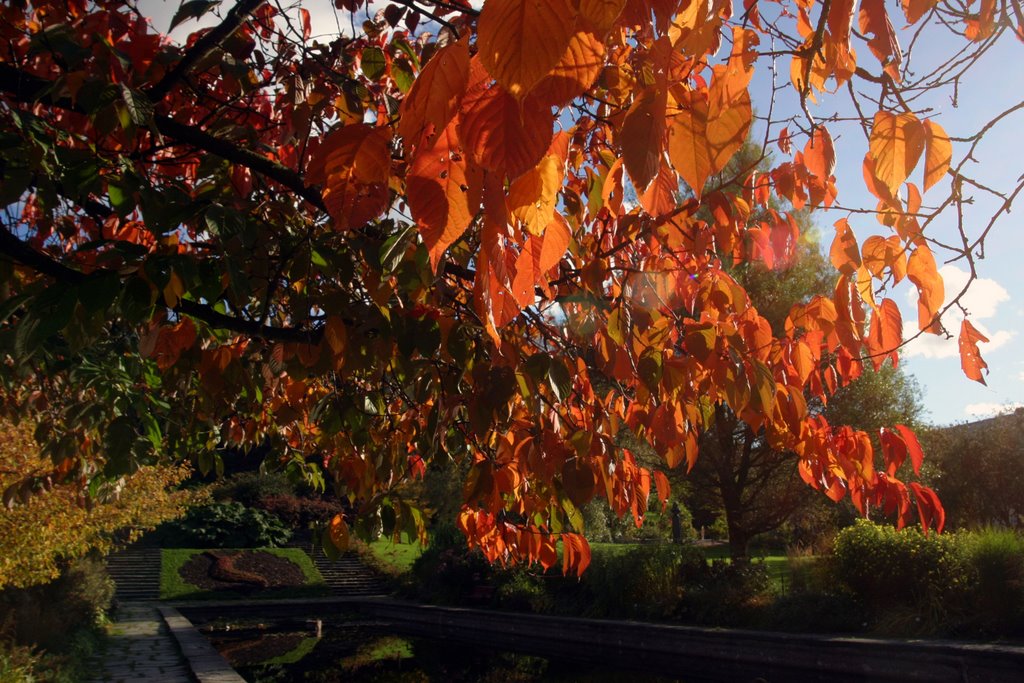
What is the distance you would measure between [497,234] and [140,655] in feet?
39.4

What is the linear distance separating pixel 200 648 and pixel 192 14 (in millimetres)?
10750

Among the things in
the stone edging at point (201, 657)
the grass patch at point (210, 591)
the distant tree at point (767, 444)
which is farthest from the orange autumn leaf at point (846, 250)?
the grass patch at point (210, 591)

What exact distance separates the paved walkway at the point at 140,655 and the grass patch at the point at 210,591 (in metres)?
5.09

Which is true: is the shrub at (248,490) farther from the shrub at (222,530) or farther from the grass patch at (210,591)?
the grass patch at (210,591)

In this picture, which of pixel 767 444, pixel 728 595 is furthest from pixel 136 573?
pixel 767 444

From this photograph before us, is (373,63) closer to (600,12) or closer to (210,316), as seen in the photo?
(210,316)

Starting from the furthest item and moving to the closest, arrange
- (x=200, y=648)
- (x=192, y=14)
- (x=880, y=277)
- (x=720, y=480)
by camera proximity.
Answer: (x=720, y=480), (x=200, y=648), (x=192, y=14), (x=880, y=277)

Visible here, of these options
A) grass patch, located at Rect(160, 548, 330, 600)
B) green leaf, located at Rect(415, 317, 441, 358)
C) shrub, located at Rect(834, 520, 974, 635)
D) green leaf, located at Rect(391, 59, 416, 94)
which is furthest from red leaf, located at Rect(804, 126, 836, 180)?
grass patch, located at Rect(160, 548, 330, 600)

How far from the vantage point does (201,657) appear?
979 centimetres

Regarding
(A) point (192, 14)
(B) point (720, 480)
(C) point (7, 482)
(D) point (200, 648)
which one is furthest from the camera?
(B) point (720, 480)

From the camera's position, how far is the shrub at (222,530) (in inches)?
1010

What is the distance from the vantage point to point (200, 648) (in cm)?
1076

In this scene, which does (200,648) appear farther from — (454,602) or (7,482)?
(454,602)

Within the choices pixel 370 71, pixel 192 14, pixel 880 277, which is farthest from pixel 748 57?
pixel 370 71
